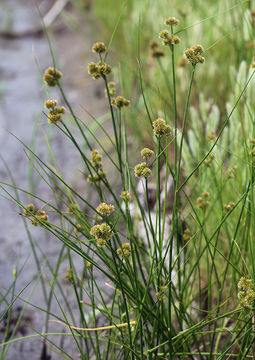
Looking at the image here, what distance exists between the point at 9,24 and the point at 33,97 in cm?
144

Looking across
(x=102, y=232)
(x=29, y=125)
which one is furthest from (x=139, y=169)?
(x=29, y=125)

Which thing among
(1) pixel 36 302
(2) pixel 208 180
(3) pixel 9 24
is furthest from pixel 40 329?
(3) pixel 9 24

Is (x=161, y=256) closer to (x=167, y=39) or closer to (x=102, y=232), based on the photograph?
(x=102, y=232)

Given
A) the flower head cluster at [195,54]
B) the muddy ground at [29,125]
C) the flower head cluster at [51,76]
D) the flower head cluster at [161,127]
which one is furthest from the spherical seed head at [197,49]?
the muddy ground at [29,125]

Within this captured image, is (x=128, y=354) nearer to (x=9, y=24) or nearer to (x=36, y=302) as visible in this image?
(x=36, y=302)

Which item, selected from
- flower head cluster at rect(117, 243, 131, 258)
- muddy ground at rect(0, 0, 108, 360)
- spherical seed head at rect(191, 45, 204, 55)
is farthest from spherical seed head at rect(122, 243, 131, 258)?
spherical seed head at rect(191, 45, 204, 55)

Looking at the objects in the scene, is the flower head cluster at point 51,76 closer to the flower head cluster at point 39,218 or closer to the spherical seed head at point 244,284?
the flower head cluster at point 39,218

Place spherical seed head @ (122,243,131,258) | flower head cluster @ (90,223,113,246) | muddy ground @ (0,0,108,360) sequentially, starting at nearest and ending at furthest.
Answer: flower head cluster @ (90,223,113,246)
spherical seed head @ (122,243,131,258)
muddy ground @ (0,0,108,360)

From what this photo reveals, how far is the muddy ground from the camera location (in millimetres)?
1504

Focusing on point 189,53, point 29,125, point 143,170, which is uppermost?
point 29,125

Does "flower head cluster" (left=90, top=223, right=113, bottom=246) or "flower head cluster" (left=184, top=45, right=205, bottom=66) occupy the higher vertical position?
"flower head cluster" (left=184, top=45, right=205, bottom=66)

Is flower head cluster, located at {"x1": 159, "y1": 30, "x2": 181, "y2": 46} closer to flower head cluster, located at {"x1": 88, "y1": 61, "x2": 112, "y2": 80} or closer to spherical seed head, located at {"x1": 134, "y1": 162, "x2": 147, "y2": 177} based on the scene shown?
flower head cluster, located at {"x1": 88, "y1": 61, "x2": 112, "y2": 80}

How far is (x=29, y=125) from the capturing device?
2643mm

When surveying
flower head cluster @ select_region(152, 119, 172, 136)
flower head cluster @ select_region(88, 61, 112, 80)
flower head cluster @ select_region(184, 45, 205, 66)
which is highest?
flower head cluster @ select_region(88, 61, 112, 80)
